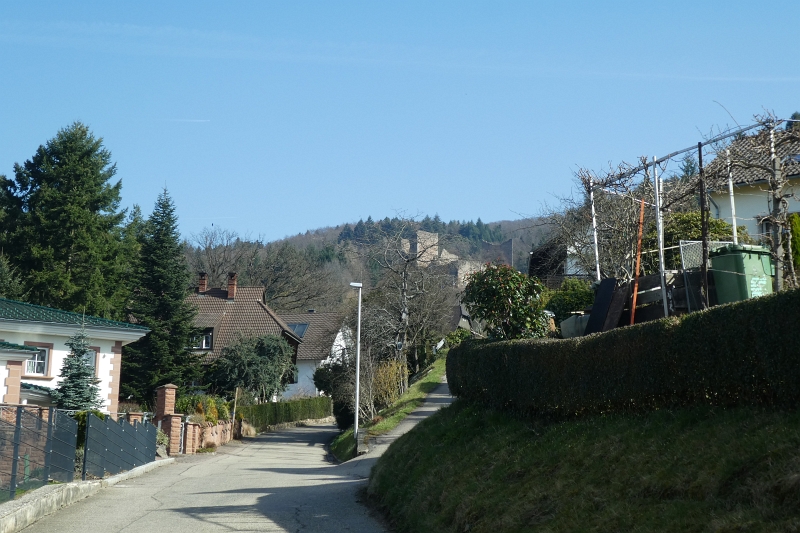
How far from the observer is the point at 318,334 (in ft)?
204

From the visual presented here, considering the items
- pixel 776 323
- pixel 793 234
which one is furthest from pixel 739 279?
pixel 776 323

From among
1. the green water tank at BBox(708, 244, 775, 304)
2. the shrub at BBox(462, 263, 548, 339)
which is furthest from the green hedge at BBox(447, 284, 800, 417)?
the green water tank at BBox(708, 244, 775, 304)

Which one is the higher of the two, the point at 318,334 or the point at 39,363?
the point at 318,334

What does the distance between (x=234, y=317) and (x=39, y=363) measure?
85.8 feet

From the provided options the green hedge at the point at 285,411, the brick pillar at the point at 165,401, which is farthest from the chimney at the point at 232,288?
the brick pillar at the point at 165,401

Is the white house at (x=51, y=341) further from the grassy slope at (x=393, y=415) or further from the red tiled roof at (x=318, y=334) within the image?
the red tiled roof at (x=318, y=334)

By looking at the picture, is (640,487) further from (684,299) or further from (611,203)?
(611,203)

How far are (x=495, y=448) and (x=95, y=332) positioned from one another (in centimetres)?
2392

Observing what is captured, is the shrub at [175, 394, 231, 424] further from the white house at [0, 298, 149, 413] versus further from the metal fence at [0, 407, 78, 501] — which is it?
the metal fence at [0, 407, 78, 501]

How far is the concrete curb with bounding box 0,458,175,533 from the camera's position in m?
10.5

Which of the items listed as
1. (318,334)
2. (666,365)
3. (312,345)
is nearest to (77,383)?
(666,365)

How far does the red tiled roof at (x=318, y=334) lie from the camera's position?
5900 centimetres

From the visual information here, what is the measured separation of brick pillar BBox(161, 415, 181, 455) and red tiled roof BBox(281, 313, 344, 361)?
25.4 meters

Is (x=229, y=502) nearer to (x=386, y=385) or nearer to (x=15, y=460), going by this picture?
(x=15, y=460)
